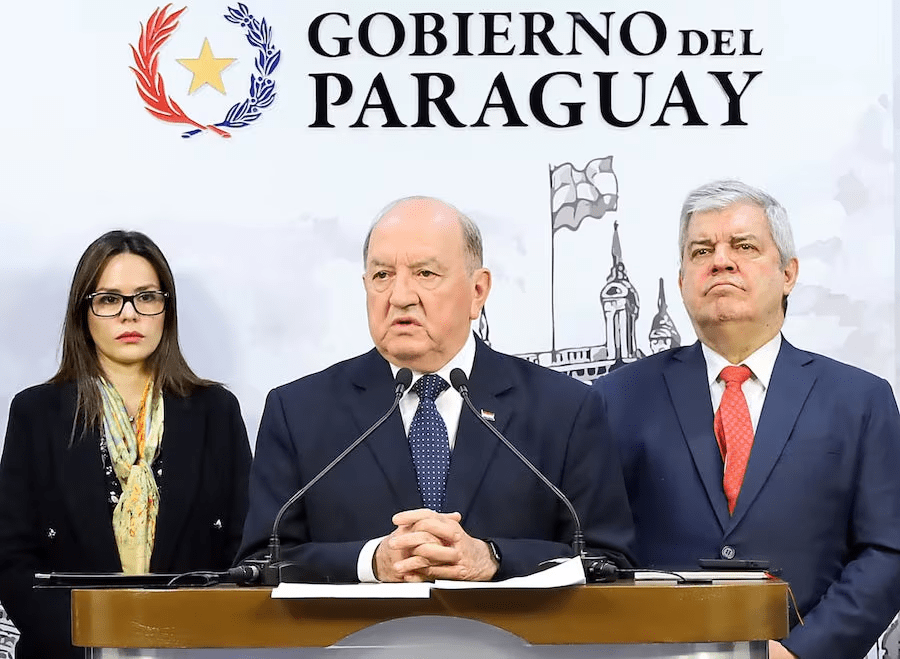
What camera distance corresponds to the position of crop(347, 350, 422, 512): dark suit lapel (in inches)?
126

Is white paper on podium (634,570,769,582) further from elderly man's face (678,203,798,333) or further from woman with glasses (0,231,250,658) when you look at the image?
woman with glasses (0,231,250,658)

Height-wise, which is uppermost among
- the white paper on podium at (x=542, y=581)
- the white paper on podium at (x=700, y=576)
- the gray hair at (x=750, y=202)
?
the gray hair at (x=750, y=202)

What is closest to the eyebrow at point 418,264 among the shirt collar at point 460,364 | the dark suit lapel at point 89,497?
the shirt collar at point 460,364

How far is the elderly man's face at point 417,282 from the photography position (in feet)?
10.7

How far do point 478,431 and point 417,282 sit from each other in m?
0.38

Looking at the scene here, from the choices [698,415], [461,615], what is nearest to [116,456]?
[698,415]

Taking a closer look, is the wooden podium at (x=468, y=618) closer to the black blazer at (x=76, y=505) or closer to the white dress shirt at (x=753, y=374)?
the white dress shirt at (x=753, y=374)

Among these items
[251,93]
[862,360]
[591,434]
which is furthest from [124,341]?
[862,360]

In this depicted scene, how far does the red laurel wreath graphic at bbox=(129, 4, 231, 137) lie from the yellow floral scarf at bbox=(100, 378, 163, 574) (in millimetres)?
905

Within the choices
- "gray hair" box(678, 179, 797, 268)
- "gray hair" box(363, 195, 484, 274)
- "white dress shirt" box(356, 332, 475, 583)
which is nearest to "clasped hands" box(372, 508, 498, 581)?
"white dress shirt" box(356, 332, 475, 583)

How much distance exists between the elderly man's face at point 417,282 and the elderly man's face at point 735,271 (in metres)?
0.77

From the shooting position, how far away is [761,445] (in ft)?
11.9

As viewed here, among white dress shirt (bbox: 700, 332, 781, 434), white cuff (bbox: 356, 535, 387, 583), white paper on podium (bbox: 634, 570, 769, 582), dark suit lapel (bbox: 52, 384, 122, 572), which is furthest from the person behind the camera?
dark suit lapel (bbox: 52, 384, 122, 572)

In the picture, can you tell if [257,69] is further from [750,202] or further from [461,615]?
[461,615]
